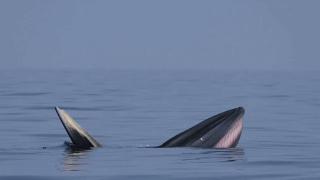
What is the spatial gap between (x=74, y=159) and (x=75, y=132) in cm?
49

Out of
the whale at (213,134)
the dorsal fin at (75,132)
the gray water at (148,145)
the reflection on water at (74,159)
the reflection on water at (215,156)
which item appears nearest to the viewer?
the gray water at (148,145)

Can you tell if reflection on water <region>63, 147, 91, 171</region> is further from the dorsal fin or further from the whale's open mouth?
the whale's open mouth

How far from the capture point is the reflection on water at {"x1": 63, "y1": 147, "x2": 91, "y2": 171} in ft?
49.6

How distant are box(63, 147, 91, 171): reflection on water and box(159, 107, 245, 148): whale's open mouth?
1818 mm

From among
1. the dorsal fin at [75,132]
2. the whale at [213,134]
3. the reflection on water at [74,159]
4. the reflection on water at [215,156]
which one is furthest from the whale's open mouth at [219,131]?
the reflection on water at [74,159]

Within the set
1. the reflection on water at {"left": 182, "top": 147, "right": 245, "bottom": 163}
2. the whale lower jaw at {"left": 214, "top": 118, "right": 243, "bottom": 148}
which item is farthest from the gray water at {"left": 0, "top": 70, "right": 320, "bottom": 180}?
the whale lower jaw at {"left": 214, "top": 118, "right": 243, "bottom": 148}

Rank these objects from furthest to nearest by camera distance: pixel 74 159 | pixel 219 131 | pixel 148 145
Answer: pixel 148 145
pixel 219 131
pixel 74 159

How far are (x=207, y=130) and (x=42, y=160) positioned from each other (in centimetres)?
271

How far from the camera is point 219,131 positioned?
1689 cm

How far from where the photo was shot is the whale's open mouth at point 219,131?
1670 cm

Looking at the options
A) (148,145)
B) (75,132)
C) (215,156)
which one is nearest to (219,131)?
(215,156)

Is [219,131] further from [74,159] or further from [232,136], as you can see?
[74,159]

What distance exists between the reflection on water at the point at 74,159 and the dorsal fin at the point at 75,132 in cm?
15

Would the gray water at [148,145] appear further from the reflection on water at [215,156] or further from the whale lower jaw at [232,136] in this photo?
the whale lower jaw at [232,136]
